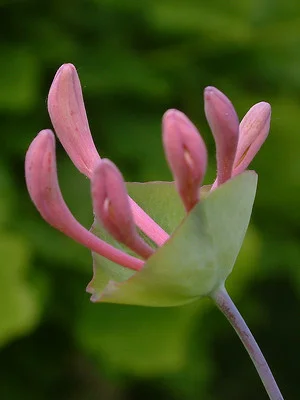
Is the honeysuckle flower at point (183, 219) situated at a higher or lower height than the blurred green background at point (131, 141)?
higher

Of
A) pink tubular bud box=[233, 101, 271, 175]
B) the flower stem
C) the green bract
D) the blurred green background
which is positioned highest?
pink tubular bud box=[233, 101, 271, 175]

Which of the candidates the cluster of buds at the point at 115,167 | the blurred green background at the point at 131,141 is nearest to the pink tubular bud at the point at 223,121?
the cluster of buds at the point at 115,167

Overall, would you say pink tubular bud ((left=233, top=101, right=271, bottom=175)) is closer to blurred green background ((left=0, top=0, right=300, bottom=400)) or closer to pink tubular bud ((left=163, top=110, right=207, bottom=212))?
pink tubular bud ((left=163, top=110, right=207, bottom=212))

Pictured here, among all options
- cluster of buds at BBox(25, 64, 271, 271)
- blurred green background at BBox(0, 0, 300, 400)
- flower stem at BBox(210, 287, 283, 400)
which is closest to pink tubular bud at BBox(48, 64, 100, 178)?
cluster of buds at BBox(25, 64, 271, 271)

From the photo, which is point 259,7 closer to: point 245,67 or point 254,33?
point 254,33

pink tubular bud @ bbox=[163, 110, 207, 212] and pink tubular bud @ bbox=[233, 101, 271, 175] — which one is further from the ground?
pink tubular bud @ bbox=[163, 110, 207, 212]

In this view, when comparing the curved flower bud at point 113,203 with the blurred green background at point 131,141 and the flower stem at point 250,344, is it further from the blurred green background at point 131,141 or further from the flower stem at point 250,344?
the blurred green background at point 131,141

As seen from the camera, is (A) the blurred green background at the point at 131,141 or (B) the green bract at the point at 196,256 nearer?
(B) the green bract at the point at 196,256
